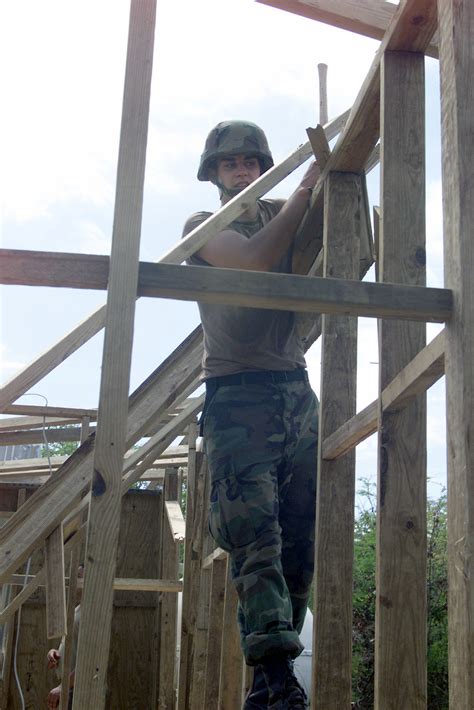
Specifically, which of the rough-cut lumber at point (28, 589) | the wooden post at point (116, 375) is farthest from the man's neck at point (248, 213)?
the rough-cut lumber at point (28, 589)

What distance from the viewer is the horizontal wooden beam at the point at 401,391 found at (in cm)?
187

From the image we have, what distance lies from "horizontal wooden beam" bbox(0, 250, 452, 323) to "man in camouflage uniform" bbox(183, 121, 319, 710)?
101 centimetres

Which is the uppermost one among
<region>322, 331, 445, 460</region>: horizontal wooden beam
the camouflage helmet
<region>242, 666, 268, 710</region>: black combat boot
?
the camouflage helmet

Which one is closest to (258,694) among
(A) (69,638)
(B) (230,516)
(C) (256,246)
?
(B) (230,516)

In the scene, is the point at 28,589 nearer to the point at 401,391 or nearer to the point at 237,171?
the point at 237,171

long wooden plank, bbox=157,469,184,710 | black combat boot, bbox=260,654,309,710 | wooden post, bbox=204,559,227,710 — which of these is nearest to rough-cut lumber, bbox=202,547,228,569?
wooden post, bbox=204,559,227,710

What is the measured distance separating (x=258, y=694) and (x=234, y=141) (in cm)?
187

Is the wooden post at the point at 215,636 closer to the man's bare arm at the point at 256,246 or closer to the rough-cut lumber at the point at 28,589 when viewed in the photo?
the rough-cut lumber at the point at 28,589

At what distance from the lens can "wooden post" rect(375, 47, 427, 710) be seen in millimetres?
2029

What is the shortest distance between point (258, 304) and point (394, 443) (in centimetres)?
56

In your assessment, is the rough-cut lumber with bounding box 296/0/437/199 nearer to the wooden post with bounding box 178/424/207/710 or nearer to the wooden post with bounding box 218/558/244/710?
→ the wooden post with bounding box 218/558/244/710

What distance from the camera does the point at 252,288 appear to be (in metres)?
1.79

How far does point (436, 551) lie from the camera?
22.1 feet

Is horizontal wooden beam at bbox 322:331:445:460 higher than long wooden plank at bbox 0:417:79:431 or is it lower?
lower
